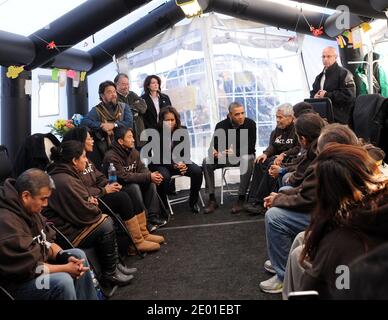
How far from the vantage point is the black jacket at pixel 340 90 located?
3990 millimetres

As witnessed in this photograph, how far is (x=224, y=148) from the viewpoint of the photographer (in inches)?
173

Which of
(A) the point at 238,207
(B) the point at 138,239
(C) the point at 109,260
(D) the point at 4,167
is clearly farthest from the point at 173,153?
(C) the point at 109,260

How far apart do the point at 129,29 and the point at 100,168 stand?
2.32 metres

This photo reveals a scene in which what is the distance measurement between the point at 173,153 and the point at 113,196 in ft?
4.79

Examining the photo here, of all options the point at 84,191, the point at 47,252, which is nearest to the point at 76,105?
the point at 84,191

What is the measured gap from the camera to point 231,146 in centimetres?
439

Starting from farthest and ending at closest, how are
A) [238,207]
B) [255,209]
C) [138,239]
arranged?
1. [238,207]
2. [255,209]
3. [138,239]

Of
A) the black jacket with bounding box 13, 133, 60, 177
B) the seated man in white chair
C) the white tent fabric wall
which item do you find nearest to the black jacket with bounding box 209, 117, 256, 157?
the seated man in white chair

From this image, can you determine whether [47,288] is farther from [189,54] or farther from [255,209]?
[189,54]

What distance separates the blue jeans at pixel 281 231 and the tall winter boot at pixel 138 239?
1141 millimetres

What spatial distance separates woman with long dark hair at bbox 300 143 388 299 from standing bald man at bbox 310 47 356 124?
2937mm

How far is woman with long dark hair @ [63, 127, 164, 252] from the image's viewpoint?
116 inches

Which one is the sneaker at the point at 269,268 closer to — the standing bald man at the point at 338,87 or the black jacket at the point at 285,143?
the black jacket at the point at 285,143

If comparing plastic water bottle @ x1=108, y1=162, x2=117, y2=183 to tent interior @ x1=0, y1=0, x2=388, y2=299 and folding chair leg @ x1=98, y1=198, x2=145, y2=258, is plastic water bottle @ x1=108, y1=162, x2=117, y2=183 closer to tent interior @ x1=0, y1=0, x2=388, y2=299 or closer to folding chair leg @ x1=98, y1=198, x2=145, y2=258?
folding chair leg @ x1=98, y1=198, x2=145, y2=258
